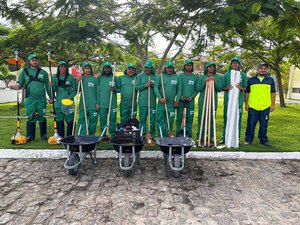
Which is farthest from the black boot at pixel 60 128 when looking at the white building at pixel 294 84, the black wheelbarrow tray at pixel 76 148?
the white building at pixel 294 84

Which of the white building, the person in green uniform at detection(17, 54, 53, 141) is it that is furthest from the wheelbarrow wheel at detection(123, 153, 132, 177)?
the white building

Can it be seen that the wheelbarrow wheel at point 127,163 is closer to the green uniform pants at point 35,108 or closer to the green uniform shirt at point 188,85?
the green uniform shirt at point 188,85

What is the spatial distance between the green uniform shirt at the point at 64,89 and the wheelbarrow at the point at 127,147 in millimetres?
1947

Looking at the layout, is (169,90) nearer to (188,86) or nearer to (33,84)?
(188,86)

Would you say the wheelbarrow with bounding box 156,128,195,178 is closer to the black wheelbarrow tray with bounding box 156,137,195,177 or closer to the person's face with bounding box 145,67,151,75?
the black wheelbarrow tray with bounding box 156,137,195,177

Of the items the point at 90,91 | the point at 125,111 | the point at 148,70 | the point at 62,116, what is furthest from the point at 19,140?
the point at 148,70

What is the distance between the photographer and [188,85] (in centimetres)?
605

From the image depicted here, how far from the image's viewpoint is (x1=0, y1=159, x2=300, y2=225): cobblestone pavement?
10.7 feet

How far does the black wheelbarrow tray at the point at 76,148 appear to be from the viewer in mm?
4391

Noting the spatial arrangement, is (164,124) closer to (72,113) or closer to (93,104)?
(93,104)

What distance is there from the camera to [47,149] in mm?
5719

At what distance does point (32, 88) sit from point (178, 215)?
4.39m

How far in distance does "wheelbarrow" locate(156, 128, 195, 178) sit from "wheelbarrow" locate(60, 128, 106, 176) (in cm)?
108

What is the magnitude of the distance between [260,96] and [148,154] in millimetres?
2683
